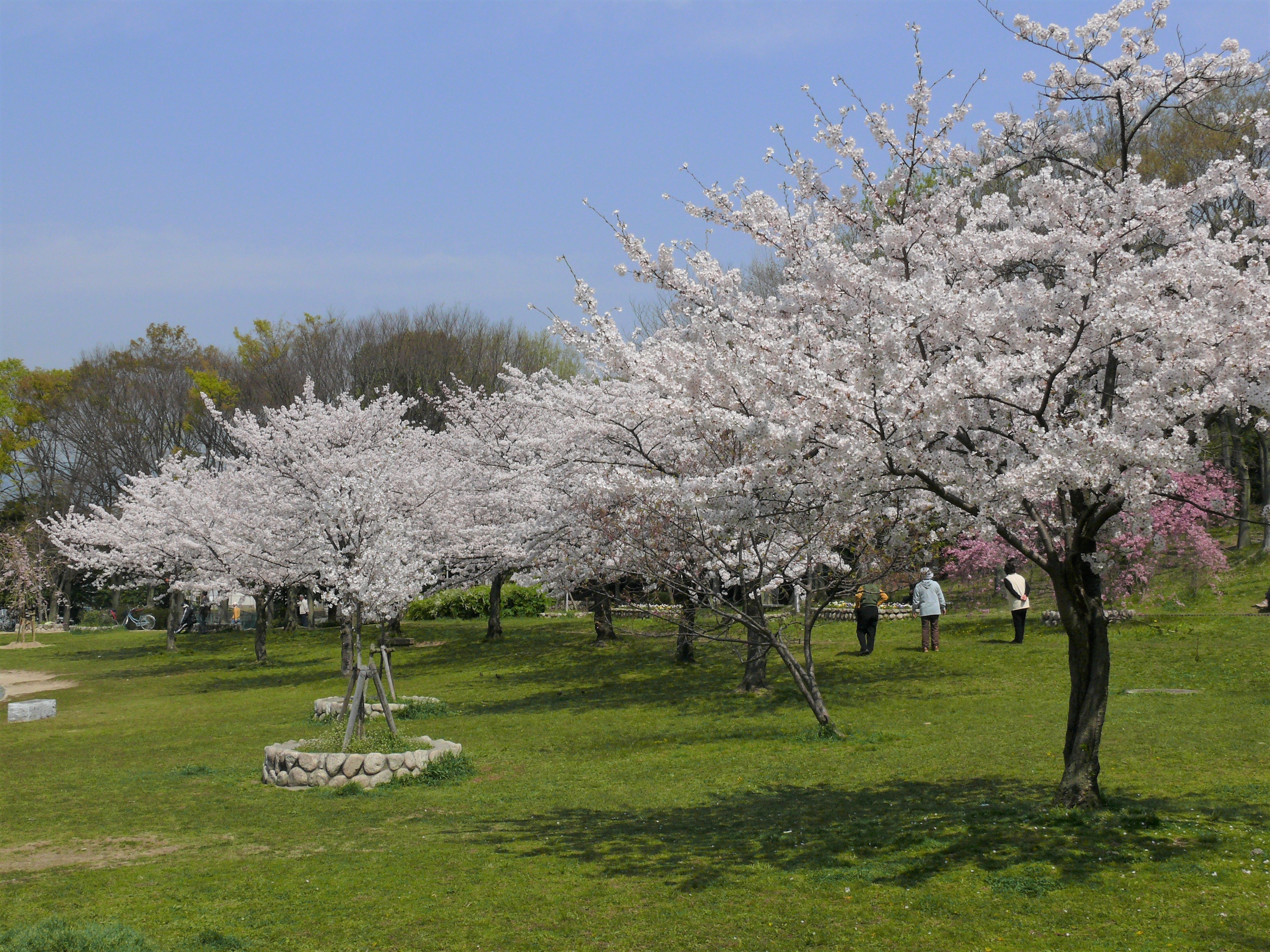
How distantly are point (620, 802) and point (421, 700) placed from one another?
795 centimetres

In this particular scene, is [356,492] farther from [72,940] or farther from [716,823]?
[72,940]

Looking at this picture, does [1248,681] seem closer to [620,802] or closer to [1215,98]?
[620,802]

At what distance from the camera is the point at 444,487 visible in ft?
83.9

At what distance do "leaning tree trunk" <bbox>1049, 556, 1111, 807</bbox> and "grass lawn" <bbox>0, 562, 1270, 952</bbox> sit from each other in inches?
11.8

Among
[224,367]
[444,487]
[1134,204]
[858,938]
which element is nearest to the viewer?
[858,938]

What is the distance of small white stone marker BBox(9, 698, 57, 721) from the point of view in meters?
17.8

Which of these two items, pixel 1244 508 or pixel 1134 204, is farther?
pixel 1244 508

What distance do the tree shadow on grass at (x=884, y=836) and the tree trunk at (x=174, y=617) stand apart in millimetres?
27676

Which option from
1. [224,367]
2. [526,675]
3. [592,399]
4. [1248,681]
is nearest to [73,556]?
[224,367]

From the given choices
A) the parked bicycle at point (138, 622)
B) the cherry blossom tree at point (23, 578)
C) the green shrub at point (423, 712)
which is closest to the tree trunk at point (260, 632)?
the green shrub at point (423, 712)

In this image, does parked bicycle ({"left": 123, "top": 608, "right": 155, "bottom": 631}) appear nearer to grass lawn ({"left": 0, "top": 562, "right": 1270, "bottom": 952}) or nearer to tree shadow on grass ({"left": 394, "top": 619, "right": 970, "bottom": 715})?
tree shadow on grass ({"left": 394, "top": 619, "right": 970, "bottom": 715})

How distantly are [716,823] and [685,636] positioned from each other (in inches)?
344

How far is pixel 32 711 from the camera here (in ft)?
58.9

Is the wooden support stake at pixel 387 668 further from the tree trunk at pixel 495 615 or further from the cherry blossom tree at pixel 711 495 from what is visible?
the tree trunk at pixel 495 615
